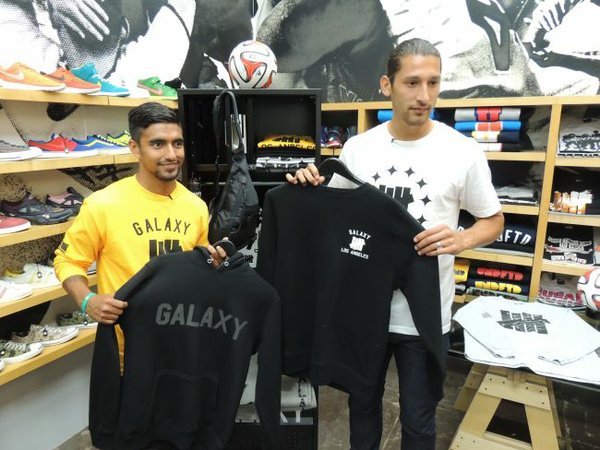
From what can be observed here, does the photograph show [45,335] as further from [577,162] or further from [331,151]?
[577,162]

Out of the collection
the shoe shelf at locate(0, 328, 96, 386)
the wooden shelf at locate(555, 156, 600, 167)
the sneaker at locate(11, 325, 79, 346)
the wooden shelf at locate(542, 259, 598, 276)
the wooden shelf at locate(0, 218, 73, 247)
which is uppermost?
the wooden shelf at locate(555, 156, 600, 167)

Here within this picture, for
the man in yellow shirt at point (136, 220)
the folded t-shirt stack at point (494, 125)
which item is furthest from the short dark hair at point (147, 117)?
the folded t-shirt stack at point (494, 125)

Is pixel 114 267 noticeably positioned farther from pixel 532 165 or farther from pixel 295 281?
pixel 532 165

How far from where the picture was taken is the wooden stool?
1764mm

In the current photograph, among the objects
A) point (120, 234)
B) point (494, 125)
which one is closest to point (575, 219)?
point (494, 125)

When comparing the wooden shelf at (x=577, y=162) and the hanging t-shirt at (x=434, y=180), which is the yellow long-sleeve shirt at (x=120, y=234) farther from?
the wooden shelf at (x=577, y=162)

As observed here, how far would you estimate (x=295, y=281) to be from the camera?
4.54 feet

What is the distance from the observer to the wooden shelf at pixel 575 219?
7.38ft

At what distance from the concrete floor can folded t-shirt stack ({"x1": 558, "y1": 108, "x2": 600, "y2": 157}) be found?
1.22 meters

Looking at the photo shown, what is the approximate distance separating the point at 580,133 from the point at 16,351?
301 cm

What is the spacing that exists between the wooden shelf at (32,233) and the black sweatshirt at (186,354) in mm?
762

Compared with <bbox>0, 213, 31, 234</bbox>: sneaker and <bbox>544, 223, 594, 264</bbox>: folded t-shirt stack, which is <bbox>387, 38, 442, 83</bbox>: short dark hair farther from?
<bbox>544, 223, 594, 264</bbox>: folded t-shirt stack

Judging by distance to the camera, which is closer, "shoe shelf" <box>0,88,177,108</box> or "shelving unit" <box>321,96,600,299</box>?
"shoe shelf" <box>0,88,177,108</box>

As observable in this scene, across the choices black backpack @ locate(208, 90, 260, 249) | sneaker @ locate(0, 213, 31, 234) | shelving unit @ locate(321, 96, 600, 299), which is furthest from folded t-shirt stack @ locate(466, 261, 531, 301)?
sneaker @ locate(0, 213, 31, 234)
